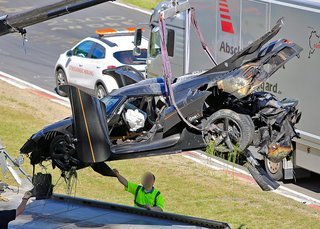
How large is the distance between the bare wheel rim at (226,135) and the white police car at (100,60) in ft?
43.9

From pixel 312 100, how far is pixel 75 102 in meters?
7.13

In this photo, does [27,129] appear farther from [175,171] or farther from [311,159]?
[311,159]

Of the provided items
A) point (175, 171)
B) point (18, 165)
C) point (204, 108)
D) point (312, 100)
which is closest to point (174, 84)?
point (204, 108)

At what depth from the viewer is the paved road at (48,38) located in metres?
28.7

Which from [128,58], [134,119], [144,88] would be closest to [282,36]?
[134,119]

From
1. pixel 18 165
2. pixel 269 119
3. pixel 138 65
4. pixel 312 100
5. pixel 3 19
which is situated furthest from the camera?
pixel 138 65

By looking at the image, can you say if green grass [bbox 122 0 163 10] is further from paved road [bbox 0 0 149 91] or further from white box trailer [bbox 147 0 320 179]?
white box trailer [bbox 147 0 320 179]

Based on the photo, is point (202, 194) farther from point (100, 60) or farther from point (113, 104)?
point (100, 60)

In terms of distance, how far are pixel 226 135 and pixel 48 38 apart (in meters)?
22.6

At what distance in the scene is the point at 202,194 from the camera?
17.2 metres

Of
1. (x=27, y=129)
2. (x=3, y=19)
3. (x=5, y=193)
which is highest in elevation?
(x=3, y=19)

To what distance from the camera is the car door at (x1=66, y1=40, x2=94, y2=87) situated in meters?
25.7

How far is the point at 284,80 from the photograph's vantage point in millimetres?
17688

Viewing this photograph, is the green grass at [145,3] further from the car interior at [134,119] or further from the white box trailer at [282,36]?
the car interior at [134,119]
